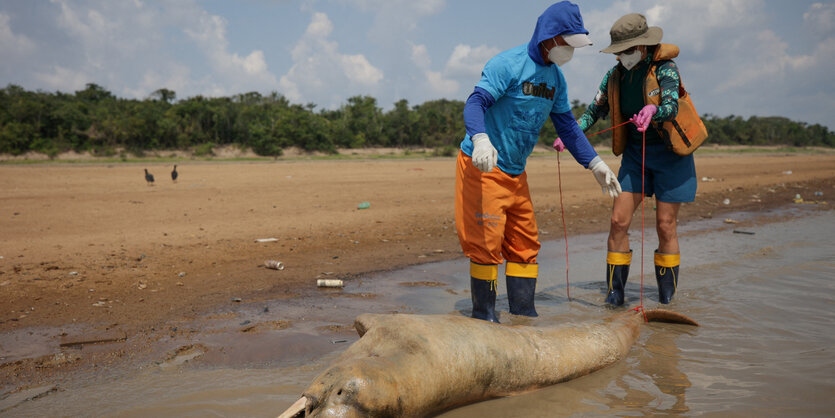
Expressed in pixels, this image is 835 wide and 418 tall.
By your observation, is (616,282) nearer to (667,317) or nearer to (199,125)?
(667,317)

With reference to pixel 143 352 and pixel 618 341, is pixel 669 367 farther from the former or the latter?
pixel 143 352

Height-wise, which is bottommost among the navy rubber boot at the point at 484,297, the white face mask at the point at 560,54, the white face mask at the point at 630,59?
the navy rubber boot at the point at 484,297

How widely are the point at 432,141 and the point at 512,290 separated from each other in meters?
37.5

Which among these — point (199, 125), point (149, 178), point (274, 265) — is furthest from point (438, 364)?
point (199, 125)

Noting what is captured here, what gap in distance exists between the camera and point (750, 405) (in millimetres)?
→ 2623

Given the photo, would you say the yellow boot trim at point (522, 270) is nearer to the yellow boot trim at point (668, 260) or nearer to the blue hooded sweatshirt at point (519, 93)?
the blue hooded sweatshirt at point (519, 93)

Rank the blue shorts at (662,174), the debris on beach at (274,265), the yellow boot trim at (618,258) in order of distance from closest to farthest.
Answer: the blue shorts at (662,174)
the yellow boot trim at (618,258)
the debris on beach at (274,265)

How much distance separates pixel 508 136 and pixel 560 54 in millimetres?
604

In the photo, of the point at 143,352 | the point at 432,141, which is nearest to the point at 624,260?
the point at 143,352

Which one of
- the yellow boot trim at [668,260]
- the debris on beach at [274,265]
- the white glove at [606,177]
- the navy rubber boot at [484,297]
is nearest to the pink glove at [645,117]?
the white glove at [606,177]

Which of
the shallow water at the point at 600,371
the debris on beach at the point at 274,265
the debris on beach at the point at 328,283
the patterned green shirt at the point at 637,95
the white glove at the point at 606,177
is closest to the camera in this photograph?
the shallow water at the point at 600,371

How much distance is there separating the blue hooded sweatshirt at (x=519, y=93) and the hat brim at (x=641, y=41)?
0.60 m

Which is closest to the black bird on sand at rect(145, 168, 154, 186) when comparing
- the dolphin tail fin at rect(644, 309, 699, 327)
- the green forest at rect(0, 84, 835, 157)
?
the dolphin tail fin at rect(644, 309, 699, 327)

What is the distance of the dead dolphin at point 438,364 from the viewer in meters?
1.89
